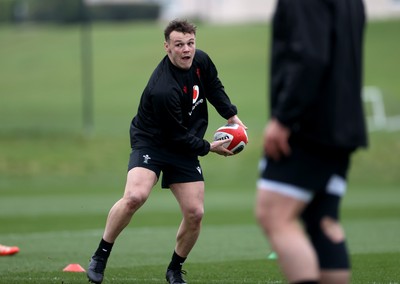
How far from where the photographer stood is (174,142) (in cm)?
809

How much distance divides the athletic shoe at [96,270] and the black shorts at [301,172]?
9.99ft

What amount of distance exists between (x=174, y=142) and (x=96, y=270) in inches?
50.1

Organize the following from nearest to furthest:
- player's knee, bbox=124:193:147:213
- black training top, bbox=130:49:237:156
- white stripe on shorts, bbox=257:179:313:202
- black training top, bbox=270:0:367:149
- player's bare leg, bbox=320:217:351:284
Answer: black training top, bbox=270:0:367:149, white stripe on shorts, bbox=257:179:313:202, player's bare leg, bbox=320:217:351:284, player's knee, bbox=124:193:147:213, black training top, bbox=130:49:237:156

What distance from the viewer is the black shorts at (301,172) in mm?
5203

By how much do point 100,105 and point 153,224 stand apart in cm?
2097

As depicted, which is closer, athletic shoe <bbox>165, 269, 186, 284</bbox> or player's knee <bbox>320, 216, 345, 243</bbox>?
player's knee <bbox>320, 216, 345, 243</bbox>

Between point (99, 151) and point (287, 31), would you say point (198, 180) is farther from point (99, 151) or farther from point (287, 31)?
point (99, 151)

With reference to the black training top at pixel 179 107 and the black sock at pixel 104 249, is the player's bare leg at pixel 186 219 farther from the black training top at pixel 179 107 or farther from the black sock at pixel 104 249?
the black sock at pixel 104 249

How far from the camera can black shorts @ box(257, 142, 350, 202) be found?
17.1ft

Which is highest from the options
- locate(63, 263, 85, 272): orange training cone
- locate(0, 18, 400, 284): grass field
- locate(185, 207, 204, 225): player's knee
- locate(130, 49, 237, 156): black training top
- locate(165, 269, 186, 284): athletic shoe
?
locate(130, 49, 237, 156): black training top

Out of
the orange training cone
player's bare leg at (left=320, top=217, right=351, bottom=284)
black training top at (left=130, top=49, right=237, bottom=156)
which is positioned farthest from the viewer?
the orange training cone

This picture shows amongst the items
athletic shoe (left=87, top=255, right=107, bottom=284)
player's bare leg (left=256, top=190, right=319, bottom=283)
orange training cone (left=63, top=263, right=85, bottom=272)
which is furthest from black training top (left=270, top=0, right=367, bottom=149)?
orange training cone (left=63, top=263, right=85, bottom=272)

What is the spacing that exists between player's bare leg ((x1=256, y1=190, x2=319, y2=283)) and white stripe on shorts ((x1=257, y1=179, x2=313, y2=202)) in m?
0.02

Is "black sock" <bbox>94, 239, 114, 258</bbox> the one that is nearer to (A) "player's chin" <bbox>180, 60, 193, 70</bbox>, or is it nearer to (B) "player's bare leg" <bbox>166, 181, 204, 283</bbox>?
(B) "player's bare leg" <bbox>166, 181, 204, 283</bbox>
